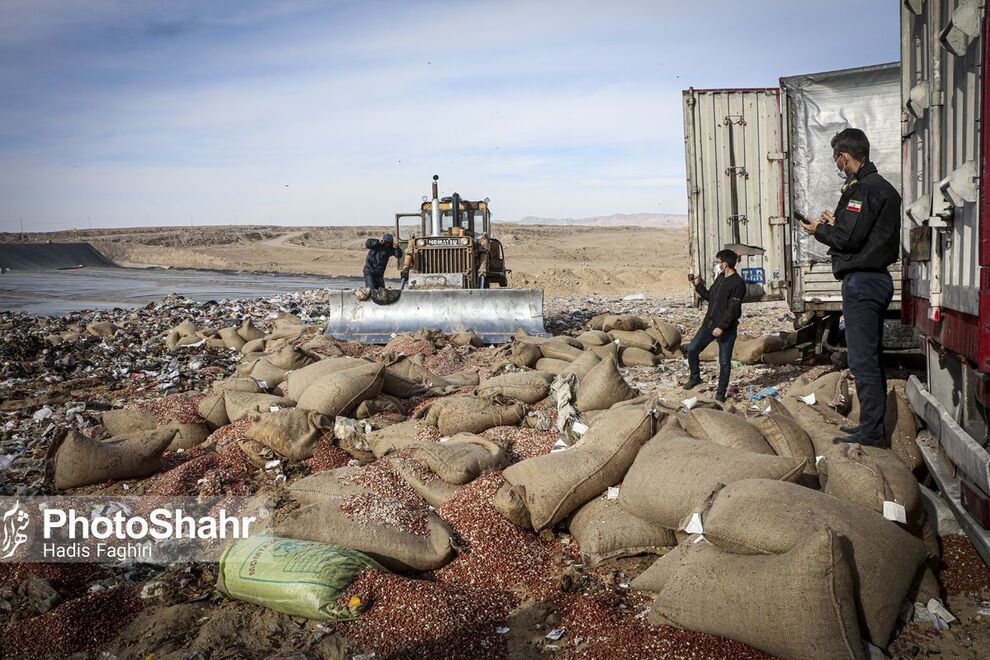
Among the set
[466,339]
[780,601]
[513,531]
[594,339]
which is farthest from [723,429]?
[466,339]

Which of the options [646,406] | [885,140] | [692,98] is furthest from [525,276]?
[646,406]

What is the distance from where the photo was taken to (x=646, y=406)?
13.4ft

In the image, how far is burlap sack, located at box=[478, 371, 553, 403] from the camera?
5.71 m

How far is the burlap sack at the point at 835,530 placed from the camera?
266 centimetres

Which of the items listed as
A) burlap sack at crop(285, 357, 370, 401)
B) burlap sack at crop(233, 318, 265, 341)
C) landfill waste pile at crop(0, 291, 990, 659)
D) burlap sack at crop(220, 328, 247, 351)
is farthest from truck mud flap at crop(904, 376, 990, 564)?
burlap sack at crop(233, 318, 265, 341)

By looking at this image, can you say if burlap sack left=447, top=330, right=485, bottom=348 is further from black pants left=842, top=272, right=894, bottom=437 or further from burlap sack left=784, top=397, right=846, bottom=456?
black pants left=842, top=272, right=894, bottom=437

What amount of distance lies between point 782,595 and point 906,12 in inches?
120

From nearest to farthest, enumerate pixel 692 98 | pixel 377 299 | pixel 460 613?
pixel 460 613 → pixel 692 98 → pixel 377 299

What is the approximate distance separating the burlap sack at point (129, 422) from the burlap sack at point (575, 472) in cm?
292

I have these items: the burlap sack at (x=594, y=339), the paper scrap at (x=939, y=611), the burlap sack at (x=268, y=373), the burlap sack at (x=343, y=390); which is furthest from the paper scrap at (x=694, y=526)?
the burlap sack at (x=594, y=339)

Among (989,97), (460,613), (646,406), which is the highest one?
(989,97)

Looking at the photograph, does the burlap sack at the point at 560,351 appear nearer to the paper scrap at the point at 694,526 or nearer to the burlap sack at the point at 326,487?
Answer: the burlap sack at the point at 326,487

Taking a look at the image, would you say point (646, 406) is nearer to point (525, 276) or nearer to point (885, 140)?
point (885, 140)

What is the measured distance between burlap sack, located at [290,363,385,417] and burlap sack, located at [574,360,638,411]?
1423mm
